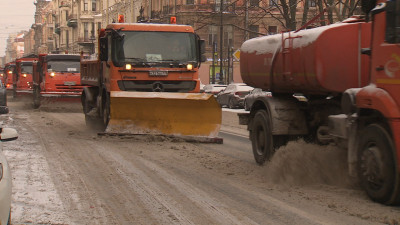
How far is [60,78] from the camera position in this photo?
26703 millimetres

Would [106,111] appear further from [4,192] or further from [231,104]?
[231,104]

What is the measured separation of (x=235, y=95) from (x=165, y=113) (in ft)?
62.6

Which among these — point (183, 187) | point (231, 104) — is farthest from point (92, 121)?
point (231, 104)

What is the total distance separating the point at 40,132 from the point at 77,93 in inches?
386

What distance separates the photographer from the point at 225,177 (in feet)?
31.2

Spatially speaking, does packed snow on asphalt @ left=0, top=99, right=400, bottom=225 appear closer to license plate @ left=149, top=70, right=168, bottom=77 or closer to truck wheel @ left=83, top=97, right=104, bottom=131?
license plate @ left=149, top=70, right=168, bottom=77

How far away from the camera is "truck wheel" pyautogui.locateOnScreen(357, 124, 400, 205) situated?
7051mm

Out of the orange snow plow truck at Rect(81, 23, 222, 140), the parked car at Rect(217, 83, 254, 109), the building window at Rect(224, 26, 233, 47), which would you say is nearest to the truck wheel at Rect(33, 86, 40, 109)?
the parked car at Rect(217, 83, 254, 109)

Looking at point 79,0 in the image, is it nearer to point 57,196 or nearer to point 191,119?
point 191,119

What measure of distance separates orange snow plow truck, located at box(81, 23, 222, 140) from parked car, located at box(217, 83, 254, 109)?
17656mm

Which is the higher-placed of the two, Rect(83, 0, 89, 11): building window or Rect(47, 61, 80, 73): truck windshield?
Rect(83, 0, 89, 11): building window

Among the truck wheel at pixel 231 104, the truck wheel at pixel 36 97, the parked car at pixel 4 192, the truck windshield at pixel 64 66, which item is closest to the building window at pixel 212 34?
the truck wheel at pixel 231 104

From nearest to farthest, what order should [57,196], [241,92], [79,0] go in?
[57,196] → [241,92] → [79,0]

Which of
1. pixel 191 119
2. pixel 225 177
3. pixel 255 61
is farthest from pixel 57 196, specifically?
pixel 191 119
